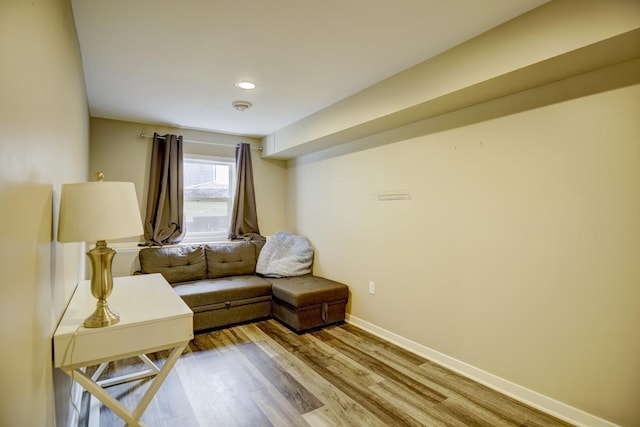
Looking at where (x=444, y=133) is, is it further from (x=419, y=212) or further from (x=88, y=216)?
(x=88, y=216)

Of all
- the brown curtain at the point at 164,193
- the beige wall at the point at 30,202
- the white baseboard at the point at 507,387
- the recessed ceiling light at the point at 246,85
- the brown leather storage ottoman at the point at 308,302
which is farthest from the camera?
the brown curtain at the point at 164,193

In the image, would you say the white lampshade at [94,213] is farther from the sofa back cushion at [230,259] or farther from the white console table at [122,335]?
the sofa back cushion at [230,259]

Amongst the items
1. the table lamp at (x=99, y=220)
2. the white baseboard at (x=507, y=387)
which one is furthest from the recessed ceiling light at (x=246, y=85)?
the white baseboard at (x=507, y=387)

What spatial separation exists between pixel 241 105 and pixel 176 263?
1.95 meters

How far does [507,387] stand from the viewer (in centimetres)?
231

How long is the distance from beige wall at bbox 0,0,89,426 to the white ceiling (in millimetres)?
542

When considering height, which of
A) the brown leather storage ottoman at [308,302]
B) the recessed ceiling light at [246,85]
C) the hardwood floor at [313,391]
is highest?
the recessed ceiling light at [246,85]

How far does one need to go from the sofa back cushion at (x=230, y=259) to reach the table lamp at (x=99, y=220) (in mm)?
2599

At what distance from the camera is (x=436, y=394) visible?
7.58ft

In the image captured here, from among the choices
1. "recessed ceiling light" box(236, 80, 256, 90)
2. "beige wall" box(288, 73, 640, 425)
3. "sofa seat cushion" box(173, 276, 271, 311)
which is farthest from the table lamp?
"beige wall" box(288, 73, 640, 425)

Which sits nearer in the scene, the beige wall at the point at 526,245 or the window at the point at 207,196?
the beige wall at the point at 526,245

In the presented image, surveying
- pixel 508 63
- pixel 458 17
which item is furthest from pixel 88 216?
pixel 508 63

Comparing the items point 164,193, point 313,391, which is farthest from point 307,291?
Answer: point 164,193

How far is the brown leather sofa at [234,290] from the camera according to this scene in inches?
135
